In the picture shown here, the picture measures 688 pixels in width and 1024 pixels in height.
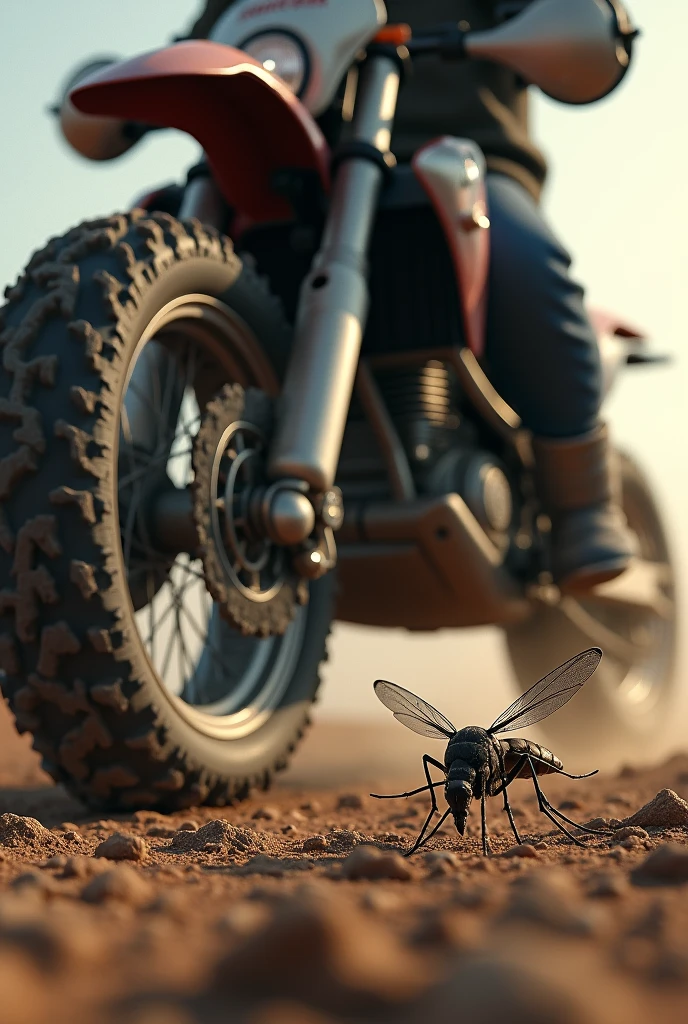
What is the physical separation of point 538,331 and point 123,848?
2109 millimetres

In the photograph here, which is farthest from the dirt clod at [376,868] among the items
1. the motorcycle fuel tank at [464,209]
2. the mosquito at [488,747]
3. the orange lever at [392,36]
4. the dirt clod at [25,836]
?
the orange lever at [392,36]

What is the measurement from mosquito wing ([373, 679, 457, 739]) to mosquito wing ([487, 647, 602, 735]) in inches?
3.1

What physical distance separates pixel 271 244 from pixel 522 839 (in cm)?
188

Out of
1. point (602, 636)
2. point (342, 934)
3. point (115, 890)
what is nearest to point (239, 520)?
point (115, 890)

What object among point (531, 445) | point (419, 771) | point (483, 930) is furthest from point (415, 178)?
point (483, 930)

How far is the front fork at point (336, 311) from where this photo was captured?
2.39 meters

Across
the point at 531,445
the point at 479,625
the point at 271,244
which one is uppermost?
the point at 271,244

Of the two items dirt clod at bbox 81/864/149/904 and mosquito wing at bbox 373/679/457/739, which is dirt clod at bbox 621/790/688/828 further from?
dirt clod at bbox 81/864/149/904

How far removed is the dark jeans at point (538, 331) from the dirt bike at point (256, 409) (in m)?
0.11

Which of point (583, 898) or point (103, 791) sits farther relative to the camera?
point (103, 791)

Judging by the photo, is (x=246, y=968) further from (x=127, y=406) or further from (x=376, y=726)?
(x=376, y=726)

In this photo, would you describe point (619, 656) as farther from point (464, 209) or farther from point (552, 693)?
point (552, 693)

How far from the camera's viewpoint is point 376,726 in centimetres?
942

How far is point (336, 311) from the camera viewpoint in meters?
2.59
